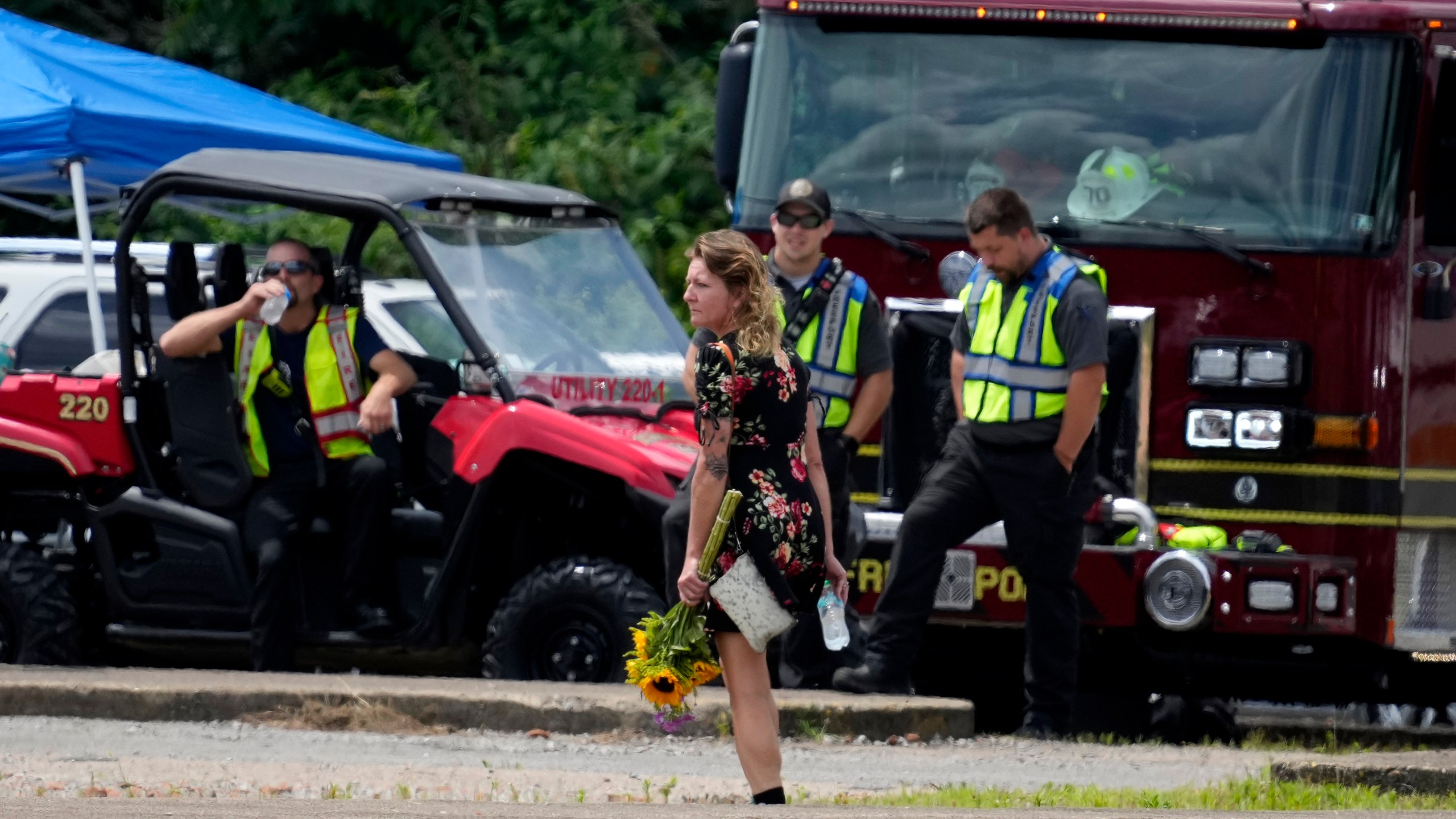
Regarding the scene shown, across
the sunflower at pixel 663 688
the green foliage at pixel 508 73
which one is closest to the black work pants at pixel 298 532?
the sunflower at pixel 663 688

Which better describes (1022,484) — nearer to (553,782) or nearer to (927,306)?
(927,306)

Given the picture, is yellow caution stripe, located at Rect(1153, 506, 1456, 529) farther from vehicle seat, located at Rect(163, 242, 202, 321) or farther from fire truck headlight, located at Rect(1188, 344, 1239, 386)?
vehicle seat, located at Rect(163, 242, 202, 321)

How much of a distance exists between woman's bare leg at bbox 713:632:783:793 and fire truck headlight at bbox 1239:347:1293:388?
2822mm

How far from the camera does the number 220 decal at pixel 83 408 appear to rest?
27.8ft

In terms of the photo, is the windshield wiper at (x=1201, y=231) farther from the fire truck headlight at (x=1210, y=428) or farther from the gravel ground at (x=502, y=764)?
the gravel ground at (x=502, y=764)

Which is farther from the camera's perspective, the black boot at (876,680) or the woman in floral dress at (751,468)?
the black boot at (876,680)

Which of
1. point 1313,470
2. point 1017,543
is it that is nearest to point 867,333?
point 1017,543

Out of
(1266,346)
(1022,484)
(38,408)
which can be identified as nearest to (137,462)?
(38,408)

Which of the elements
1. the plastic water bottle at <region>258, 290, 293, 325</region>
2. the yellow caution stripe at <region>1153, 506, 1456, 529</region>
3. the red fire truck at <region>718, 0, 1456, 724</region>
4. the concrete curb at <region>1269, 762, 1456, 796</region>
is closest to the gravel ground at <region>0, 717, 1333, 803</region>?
the concrete curb at <region>1269, 762, 1456, 796</region>

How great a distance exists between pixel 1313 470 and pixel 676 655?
3.09 metres

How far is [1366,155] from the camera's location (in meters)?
7.96

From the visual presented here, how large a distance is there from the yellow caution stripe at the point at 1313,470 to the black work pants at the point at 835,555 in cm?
114

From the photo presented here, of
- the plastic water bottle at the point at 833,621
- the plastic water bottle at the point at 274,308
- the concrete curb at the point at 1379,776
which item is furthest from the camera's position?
the plastic water bottle at the point at 274,308

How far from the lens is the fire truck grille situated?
26.1ft
